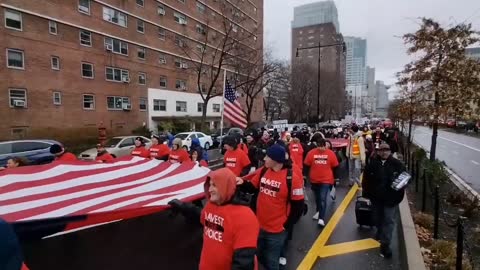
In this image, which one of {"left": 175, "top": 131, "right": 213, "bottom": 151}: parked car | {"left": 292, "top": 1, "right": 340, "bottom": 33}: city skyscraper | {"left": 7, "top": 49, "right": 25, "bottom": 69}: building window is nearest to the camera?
{"left": 7, "top": 49, "right": 25, "bottom": 69}: building window

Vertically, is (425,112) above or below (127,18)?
below

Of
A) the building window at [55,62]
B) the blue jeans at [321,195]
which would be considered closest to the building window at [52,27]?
the building window at [55,62]

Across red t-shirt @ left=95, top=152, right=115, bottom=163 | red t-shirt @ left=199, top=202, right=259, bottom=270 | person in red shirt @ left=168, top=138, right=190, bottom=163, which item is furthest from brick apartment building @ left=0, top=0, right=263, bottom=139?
red t-shirt @ left=199, top=202, right=259, bottom=270

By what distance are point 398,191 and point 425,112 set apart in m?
7.78

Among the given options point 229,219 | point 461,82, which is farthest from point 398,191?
point 461,82

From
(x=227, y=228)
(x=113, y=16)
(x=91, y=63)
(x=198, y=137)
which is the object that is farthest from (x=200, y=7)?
(x=227, y=228)

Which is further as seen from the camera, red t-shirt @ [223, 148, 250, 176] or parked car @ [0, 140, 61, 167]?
parked car @ [0, 140, 61, 167]

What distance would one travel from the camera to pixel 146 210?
4934 millimetres

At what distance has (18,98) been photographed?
2620 centimetres

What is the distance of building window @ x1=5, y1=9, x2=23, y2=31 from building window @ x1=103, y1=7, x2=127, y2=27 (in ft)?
28.9

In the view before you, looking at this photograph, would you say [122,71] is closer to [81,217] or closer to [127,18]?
[127,18]

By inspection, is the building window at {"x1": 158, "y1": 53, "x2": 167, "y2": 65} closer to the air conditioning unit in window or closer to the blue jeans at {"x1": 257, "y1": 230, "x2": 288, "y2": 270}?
the air conditioning unit in window

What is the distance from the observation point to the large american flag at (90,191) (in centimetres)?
432

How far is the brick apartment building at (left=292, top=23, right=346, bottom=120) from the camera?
64.4 m
